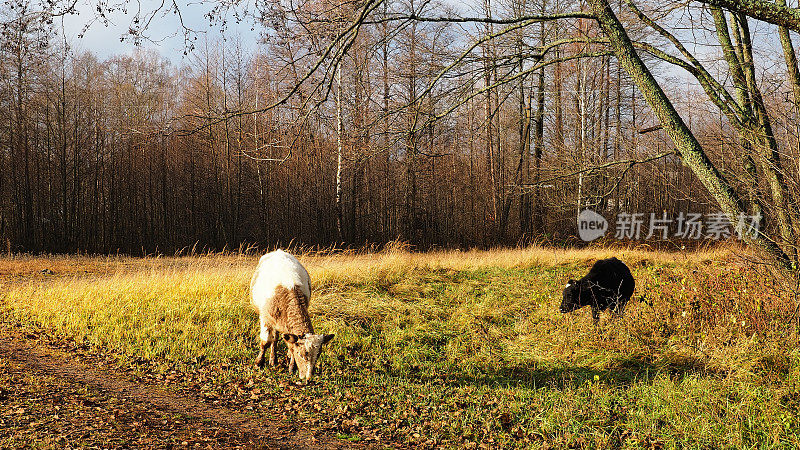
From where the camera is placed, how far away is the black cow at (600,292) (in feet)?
28.7

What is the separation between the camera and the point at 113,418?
5180 mm

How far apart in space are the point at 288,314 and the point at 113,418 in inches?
88.0

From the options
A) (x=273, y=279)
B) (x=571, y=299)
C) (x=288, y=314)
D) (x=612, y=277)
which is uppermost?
(x=273, y=279)

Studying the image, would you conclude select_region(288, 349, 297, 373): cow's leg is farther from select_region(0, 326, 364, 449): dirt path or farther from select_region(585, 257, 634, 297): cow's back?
select_region(585, 257, 634, 297): cow's back

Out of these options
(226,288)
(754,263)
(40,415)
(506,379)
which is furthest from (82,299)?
(754,263)

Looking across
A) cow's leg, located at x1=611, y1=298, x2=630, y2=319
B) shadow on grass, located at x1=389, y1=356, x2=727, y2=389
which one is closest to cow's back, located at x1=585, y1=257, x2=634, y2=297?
cow's leg, located at x1=611, y1=298, x2=630, y2=319

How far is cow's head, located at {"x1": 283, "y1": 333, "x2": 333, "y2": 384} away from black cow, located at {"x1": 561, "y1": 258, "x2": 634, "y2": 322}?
14.1 feet

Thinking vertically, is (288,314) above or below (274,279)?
below

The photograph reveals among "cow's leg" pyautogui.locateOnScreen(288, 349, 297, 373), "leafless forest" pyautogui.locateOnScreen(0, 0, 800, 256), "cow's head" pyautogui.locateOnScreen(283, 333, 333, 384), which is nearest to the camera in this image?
"cow's head" pyautogui.locateOnScreen(283, 333, 333, 384)

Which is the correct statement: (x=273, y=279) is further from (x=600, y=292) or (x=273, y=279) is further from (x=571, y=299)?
(x=600, y=292)

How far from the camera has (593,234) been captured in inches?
998

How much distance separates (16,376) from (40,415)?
163 centimetres

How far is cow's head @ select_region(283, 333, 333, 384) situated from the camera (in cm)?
641

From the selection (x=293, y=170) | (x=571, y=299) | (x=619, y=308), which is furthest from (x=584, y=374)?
(x=293, y=170)
